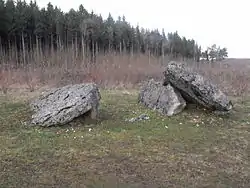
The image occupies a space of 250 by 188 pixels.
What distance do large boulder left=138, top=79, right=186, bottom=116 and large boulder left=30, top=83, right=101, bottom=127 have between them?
2136mm

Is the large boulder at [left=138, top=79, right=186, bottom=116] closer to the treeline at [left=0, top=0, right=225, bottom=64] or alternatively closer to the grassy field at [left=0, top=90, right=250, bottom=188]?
the grassy field at [left=0, top=90, right=250, bottom=188]

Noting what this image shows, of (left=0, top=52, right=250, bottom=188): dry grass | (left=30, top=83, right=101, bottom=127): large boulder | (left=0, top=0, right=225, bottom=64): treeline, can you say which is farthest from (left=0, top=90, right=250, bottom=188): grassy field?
(left=0, top=0, right=225, bottom=64): treeline

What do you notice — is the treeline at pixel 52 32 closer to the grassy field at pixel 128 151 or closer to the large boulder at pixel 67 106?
Answer: the large boulder at pixel 67 106

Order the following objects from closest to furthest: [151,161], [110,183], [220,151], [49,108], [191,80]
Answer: [110,183], [151,161], [220,151], [49,108], [191,80]

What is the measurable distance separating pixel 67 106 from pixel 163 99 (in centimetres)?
329

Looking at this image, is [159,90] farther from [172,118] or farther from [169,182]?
[169,182]

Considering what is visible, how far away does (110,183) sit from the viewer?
6.77 m

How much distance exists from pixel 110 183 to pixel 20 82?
14.4 metres

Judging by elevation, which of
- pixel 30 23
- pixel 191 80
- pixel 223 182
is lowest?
pixel 223 182

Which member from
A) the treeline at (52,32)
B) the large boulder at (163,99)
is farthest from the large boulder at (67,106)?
the treeline at (52,32)

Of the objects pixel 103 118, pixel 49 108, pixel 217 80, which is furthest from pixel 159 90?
pixel 217 80

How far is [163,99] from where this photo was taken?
12.3 metres

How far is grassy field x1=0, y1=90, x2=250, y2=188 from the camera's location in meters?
6.97

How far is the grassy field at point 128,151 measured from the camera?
6973mm
